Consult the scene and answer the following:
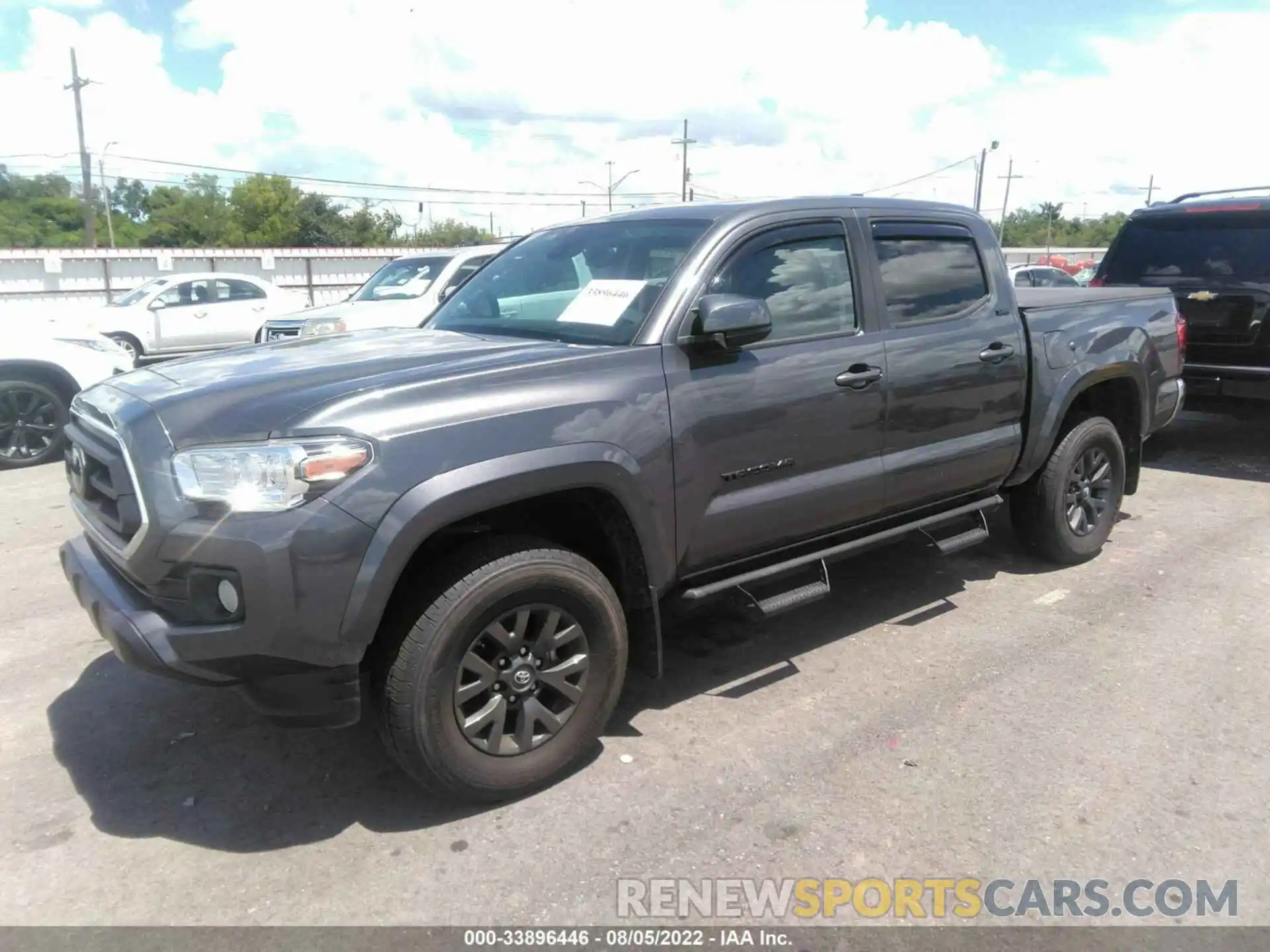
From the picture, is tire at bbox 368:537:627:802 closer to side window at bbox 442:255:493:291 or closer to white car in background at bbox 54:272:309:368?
side window at bbox 442:255:493:291

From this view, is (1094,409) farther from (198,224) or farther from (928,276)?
(198,224)

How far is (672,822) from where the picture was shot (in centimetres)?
304

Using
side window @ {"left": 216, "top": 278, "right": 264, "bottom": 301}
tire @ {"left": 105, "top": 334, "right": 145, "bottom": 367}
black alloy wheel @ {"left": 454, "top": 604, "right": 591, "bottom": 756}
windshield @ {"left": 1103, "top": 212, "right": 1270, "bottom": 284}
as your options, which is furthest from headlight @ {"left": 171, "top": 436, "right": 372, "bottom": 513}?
side window @ {"left": 216, "top": 278, "right": 264, "bottom": 301}

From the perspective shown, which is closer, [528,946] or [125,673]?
Result: [528,946]

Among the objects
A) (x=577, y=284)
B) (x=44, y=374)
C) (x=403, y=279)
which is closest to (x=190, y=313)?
(x=403, y=279)

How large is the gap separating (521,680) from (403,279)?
9251mm

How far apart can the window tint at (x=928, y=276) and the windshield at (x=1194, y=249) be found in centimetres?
428

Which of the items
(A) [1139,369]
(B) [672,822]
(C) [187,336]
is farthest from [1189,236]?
(C) [187,336]

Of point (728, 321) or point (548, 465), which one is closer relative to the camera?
point (548, 465)

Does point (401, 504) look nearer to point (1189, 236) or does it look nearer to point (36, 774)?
point (36, 774)

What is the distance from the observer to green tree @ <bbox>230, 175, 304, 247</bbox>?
247 ft

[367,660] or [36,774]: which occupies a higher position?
[367,660]

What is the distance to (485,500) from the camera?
2865 mm

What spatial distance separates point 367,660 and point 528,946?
99 cm
